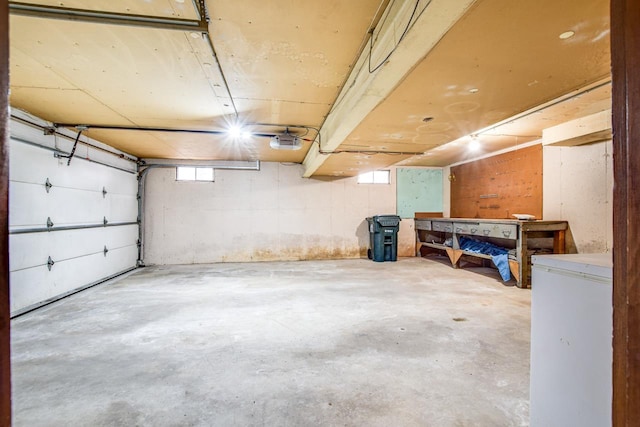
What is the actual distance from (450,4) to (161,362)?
2.82 metres

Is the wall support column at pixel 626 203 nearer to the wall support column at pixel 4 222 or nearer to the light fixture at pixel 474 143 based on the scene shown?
the wall support column at pixel 4 222

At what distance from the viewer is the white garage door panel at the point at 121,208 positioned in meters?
5.11

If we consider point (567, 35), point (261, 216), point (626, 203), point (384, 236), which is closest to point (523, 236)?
point (384, 236)

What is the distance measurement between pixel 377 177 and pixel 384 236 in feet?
5.33

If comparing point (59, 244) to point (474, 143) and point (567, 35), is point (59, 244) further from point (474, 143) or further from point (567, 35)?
point (474, 143)

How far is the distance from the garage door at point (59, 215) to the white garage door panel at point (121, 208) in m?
0.02

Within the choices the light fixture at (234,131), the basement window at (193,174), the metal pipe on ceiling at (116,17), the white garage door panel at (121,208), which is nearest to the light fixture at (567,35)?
the metal pipe on ceiling at (116,17)

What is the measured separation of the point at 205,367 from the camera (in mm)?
2111

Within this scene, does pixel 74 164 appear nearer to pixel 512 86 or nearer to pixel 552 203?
pixel 512 86

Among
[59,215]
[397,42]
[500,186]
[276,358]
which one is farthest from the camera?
[500,186]

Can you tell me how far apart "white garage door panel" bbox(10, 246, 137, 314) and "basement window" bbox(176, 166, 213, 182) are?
191 centimetres

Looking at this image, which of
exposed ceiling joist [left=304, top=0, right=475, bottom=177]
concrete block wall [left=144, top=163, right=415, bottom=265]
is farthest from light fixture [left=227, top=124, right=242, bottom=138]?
concrete block wall [left=144, top=163, right=415, bottom=265]

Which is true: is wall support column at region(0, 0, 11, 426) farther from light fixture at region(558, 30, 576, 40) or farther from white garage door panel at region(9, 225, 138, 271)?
white garage door panel at region(9, 225, 138, 271)

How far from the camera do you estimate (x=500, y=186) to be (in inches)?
227
